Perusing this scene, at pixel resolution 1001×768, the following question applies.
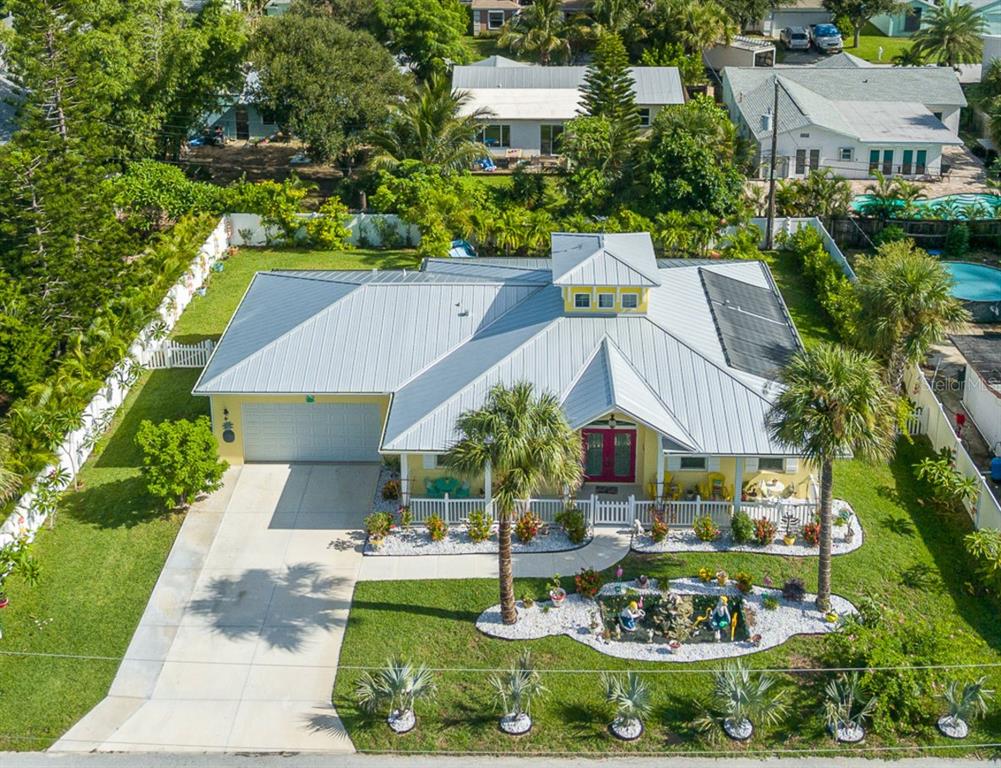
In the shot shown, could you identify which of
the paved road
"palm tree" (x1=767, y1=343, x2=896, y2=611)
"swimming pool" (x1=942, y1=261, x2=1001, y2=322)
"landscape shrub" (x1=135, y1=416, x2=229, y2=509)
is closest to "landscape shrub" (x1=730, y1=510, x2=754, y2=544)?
"palm tree" (x1=767, y1=343, x2=896, y2=611)

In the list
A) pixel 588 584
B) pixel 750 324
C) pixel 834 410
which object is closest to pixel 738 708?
pixel 588 584

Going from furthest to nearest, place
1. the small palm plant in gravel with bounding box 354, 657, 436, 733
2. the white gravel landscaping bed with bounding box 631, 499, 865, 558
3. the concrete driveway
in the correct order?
the white gravel landscaping bed with bounding box 631, 499, 865, 558 → the concrete driveway → the small palm plant in gravel with bounding box 354, 657, 436, 733

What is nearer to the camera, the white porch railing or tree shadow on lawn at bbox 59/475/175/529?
the white porch railing

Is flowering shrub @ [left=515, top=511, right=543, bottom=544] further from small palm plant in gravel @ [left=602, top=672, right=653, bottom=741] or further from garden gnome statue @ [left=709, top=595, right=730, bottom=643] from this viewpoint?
small palm plant in gravel @ [left=602, top=672, right=653, bottom=741]

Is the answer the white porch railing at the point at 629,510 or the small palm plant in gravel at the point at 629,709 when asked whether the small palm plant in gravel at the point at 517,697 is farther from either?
the white porch railing at the point at 629,510

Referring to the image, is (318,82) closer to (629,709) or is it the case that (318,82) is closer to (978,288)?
(978,288)

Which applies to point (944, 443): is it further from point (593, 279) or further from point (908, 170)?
point (908, 170)
